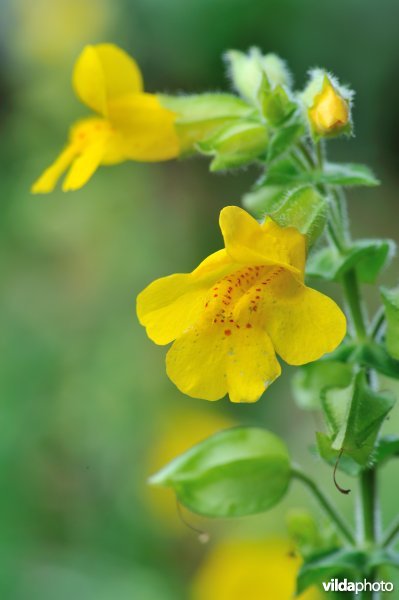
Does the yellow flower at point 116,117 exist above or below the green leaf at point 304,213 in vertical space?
above

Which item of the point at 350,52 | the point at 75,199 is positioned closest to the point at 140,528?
the point at 75,199

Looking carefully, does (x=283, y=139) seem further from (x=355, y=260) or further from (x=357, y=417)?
(x=357, y=417)

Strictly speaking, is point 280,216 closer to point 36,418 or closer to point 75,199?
point 36,418

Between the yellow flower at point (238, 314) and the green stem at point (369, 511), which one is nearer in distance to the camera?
the yellow flower at point (238, 314)

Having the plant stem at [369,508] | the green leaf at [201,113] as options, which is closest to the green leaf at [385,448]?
the plant stem at [369,508]

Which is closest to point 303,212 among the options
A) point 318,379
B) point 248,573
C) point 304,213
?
point 304,213

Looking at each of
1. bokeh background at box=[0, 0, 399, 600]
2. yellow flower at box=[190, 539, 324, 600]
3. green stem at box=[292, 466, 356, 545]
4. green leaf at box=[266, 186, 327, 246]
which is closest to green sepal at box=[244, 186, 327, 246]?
green leaf at box=[266, 186, 327, 246]

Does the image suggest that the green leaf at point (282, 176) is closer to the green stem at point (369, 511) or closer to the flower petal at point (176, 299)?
the flower petal at point (176, 299)

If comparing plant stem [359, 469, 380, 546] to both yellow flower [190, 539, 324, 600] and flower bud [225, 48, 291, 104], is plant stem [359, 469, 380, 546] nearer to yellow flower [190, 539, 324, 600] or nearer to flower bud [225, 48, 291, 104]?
flower bud [225, 48, 291, 104]
